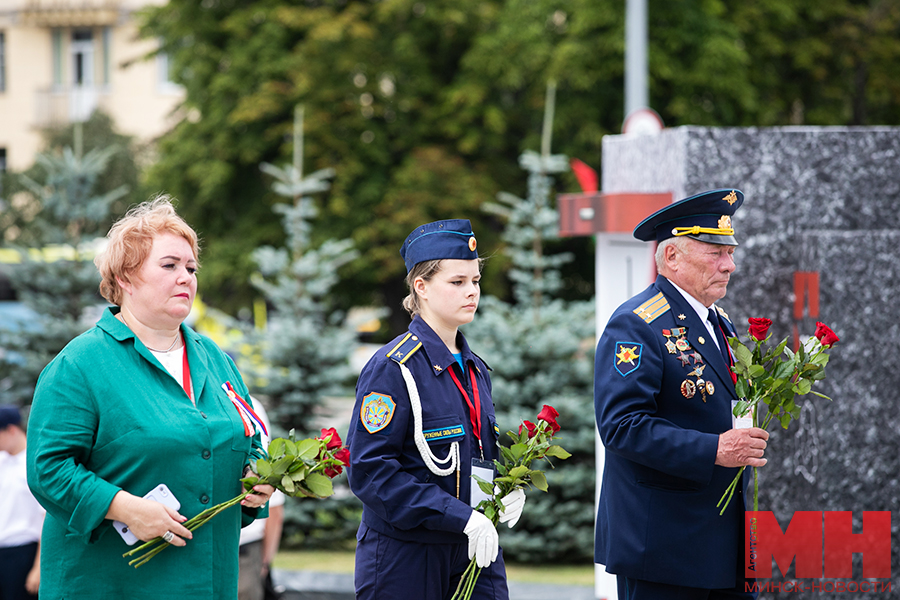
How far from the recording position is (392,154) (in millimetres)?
17688

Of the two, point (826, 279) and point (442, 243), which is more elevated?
point (442, 243)

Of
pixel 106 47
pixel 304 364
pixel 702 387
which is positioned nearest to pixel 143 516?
pixel 702 387

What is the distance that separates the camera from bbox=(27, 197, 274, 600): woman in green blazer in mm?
2969

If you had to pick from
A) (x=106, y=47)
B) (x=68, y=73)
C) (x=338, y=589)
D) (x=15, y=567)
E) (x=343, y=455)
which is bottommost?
(x=338, y=589)

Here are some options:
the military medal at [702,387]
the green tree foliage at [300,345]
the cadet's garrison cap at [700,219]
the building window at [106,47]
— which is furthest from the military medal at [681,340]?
the building window at [106,47]

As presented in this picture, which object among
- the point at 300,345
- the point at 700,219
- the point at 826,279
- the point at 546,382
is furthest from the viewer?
the point at 300,345

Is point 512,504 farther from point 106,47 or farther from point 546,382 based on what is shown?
point 106,47

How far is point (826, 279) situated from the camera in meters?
5.08

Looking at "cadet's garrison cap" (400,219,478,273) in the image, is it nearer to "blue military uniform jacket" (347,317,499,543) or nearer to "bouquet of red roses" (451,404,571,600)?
"blue military uniform jacket" (347,317,499,543)

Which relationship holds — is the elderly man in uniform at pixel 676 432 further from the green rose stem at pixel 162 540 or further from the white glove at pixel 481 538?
the green rose stem at pixel 162 540

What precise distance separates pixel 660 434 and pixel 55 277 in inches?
356

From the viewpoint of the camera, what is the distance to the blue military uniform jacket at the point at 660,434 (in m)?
3.36

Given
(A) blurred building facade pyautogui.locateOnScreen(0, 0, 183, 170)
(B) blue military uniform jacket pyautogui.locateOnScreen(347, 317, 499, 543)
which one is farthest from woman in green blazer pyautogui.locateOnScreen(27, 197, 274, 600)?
(A) blurred building facade pyautogui.locateOnScreen(0, 0, 183, 170)

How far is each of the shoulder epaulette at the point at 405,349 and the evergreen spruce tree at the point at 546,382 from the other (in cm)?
485
